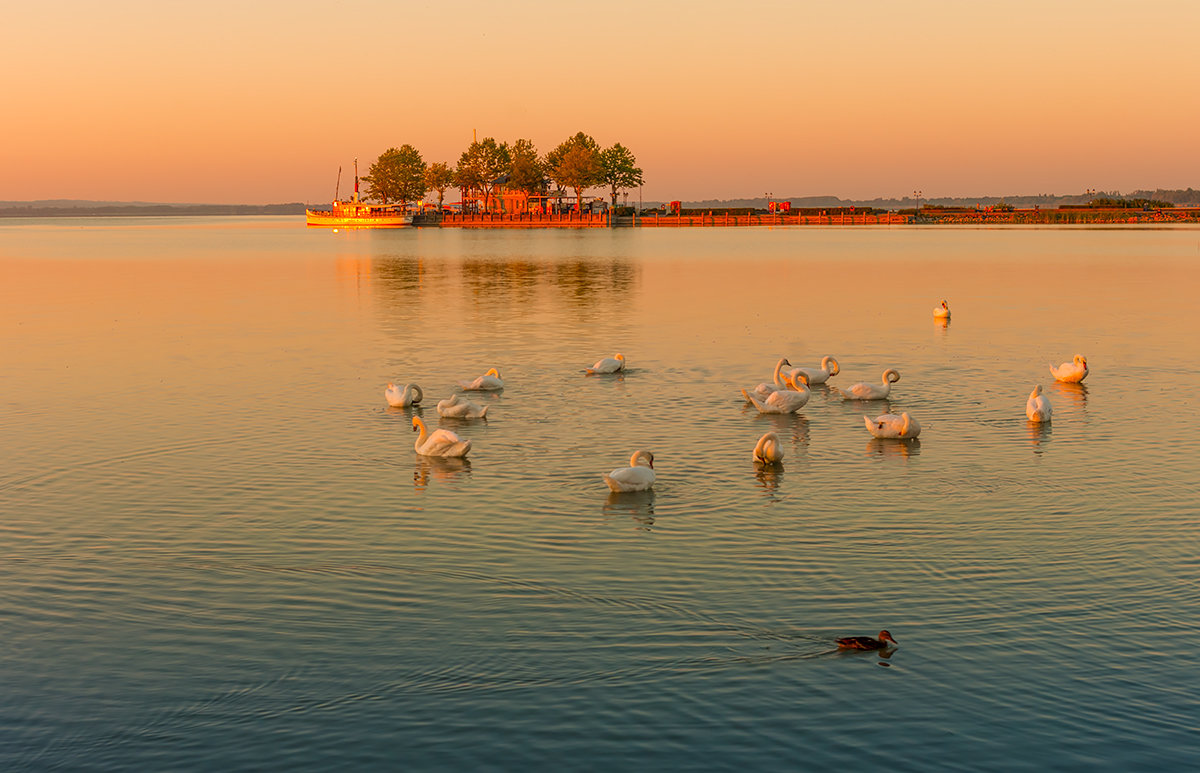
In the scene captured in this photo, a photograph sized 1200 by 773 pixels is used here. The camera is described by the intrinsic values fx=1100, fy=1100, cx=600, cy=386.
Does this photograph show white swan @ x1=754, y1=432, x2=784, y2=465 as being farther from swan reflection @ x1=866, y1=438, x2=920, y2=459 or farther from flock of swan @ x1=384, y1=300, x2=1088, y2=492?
swan reflection @ x1=866, y1=438, x2=920, y2=459

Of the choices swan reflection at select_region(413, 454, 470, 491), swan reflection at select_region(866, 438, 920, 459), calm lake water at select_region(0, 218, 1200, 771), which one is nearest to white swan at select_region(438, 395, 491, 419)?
calm lake water at select_region(0, 218, 1200, 771)

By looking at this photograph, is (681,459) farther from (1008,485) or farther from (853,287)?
(853,287)

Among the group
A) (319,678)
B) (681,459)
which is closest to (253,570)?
→ (319,678)

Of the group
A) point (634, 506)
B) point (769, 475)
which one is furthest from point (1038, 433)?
point (634, 506)

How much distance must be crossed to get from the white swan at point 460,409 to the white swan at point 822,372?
9087 mm

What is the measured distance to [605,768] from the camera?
10289mm

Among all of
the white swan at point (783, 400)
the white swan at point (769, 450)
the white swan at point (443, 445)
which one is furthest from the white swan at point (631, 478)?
the white swan at point (783, 400)

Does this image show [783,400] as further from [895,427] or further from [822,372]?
[822,372]

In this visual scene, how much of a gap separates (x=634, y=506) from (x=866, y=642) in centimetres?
680

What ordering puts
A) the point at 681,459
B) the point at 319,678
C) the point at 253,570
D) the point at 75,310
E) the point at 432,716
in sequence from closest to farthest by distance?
the point at 432,716 → the point at 319,678 → the point at 253,570 → the point at 681,459 → the point at 75,310

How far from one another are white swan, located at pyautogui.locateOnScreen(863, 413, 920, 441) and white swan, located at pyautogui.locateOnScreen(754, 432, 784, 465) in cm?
334

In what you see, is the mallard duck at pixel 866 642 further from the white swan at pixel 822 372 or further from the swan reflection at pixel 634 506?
the white swan at pixel 822 372

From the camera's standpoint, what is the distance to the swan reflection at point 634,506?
18078mm

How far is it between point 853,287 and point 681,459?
49.1m
